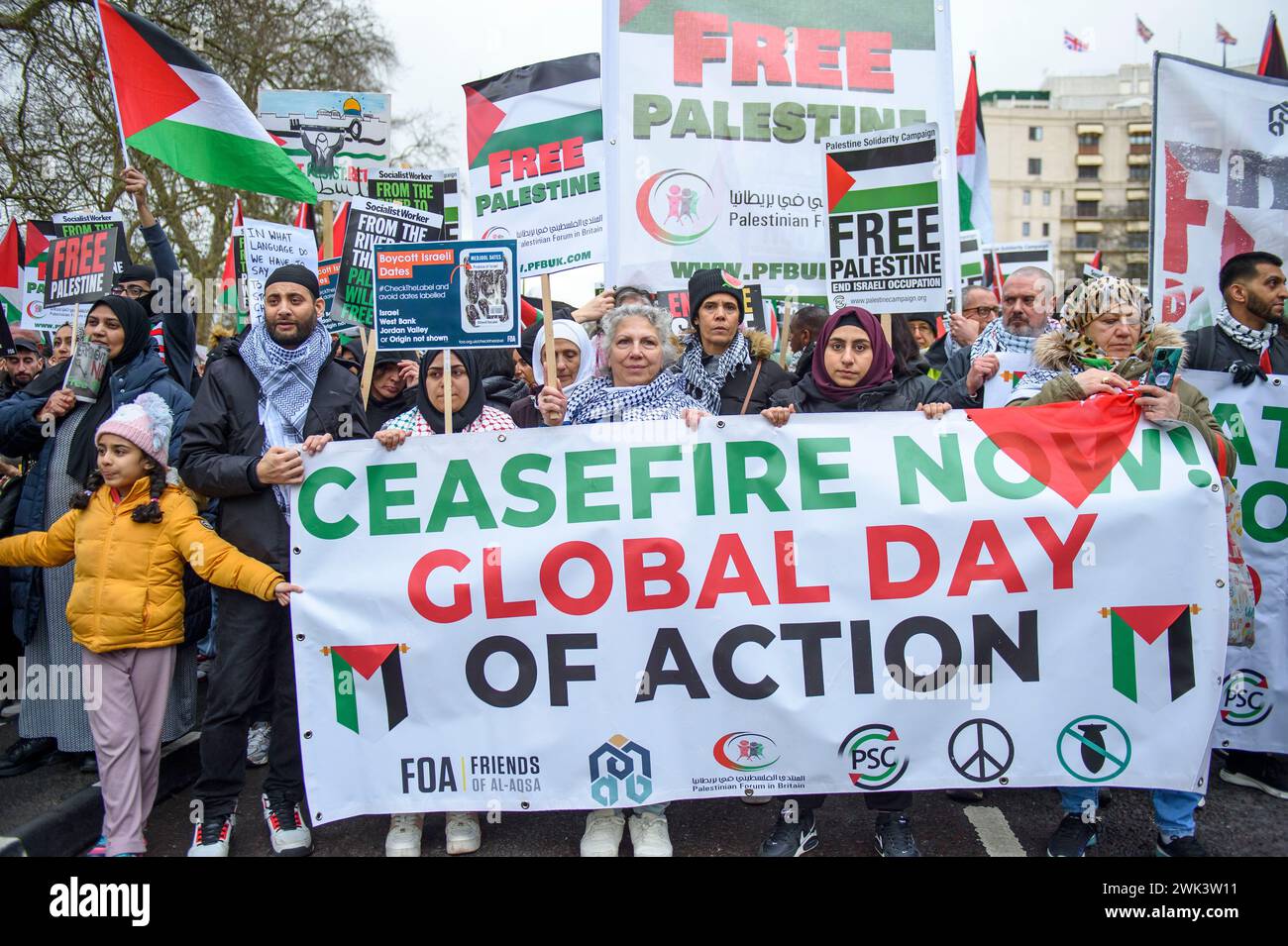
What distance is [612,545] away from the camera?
3.52 metres

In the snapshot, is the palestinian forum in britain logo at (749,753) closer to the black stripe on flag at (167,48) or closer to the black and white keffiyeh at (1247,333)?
the black and white keffiyeh at (1247,333)

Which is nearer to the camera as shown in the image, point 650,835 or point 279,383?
point 650,835

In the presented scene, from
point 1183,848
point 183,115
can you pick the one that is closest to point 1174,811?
point 1183,848

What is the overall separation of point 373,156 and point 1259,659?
5.91 meters

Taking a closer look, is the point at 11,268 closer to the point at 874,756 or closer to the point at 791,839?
the point at 791,839

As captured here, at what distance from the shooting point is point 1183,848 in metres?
3.37

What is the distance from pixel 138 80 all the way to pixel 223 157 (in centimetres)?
49

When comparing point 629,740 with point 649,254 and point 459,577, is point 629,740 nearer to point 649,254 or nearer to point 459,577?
point 459,577

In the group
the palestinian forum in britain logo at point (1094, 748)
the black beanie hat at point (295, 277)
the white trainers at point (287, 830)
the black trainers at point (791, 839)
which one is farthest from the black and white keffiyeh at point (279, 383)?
the palestinian forum in britain logo at point (1094, 748)

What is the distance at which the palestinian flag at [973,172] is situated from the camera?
26.9ft

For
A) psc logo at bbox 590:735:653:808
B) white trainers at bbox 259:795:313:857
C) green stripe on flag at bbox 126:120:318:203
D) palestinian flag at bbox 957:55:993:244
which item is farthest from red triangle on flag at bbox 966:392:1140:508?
palestinian flag at bbox 957:55:993:244

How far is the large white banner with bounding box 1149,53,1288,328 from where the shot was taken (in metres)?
4.48

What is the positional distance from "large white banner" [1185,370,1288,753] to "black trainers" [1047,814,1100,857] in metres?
0.90

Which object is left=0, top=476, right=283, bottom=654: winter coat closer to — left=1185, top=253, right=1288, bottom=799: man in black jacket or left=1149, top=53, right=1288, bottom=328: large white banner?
left=1185, top=253, right=1288, bottom=799: man in black jacket
